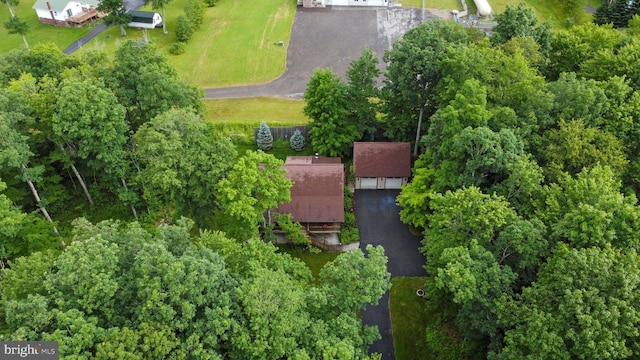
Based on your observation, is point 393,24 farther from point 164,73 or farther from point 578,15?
point 164,73

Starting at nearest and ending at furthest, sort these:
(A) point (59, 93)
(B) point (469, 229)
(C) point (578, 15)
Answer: (B) point (469, 229) < (A) point (59, 93) < (C) point (578, 15)

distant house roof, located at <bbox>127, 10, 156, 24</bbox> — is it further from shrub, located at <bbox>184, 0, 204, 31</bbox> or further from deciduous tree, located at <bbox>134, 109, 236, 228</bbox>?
deciduous tree, located at <bbox>134, 109, 236, 228</bbox>

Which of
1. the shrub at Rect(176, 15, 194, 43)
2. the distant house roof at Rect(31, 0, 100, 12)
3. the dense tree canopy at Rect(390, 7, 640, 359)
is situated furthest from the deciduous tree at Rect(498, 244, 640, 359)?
the distant house roof at Rect(31, 0, 100, 12)

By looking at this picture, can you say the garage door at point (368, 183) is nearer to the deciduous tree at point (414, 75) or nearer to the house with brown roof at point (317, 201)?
the house with brown roof at point (317, 201)

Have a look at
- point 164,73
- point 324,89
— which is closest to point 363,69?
point 324,89

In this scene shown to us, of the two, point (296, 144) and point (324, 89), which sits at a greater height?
point (324, 89)

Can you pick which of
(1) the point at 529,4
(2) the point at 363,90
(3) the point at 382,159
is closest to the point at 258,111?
(2) the point at 363,90
